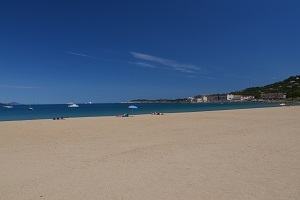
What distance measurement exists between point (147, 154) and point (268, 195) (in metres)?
4.48

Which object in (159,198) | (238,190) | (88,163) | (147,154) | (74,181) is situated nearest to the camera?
(159,198)

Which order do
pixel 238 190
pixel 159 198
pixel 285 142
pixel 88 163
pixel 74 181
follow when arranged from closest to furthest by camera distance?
pixel 159 198 < pixel 238 190 < pixel 74 181 < pixel 88 163 < pixel 285 142

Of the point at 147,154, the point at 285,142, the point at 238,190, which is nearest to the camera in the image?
the point at 238,190

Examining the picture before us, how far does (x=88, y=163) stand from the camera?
24.3 feet

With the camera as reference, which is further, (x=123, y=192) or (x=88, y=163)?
(x=88, y=163)

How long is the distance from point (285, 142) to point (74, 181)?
28.6 ft

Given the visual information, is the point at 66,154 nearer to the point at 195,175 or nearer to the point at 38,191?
the point at 38,191

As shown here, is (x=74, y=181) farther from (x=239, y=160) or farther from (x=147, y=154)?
(x=239, y=160)

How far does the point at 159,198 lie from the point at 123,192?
30.5 inches

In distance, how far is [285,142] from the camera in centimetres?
1040

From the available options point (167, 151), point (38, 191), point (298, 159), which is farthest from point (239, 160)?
point (38, 191)

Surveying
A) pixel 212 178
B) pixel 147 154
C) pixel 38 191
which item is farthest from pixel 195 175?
pixel 38 191

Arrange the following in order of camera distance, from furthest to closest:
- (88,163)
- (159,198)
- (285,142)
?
(285,142) → (88,163) → (159,198)

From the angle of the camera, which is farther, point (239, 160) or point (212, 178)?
point (239, 160)
